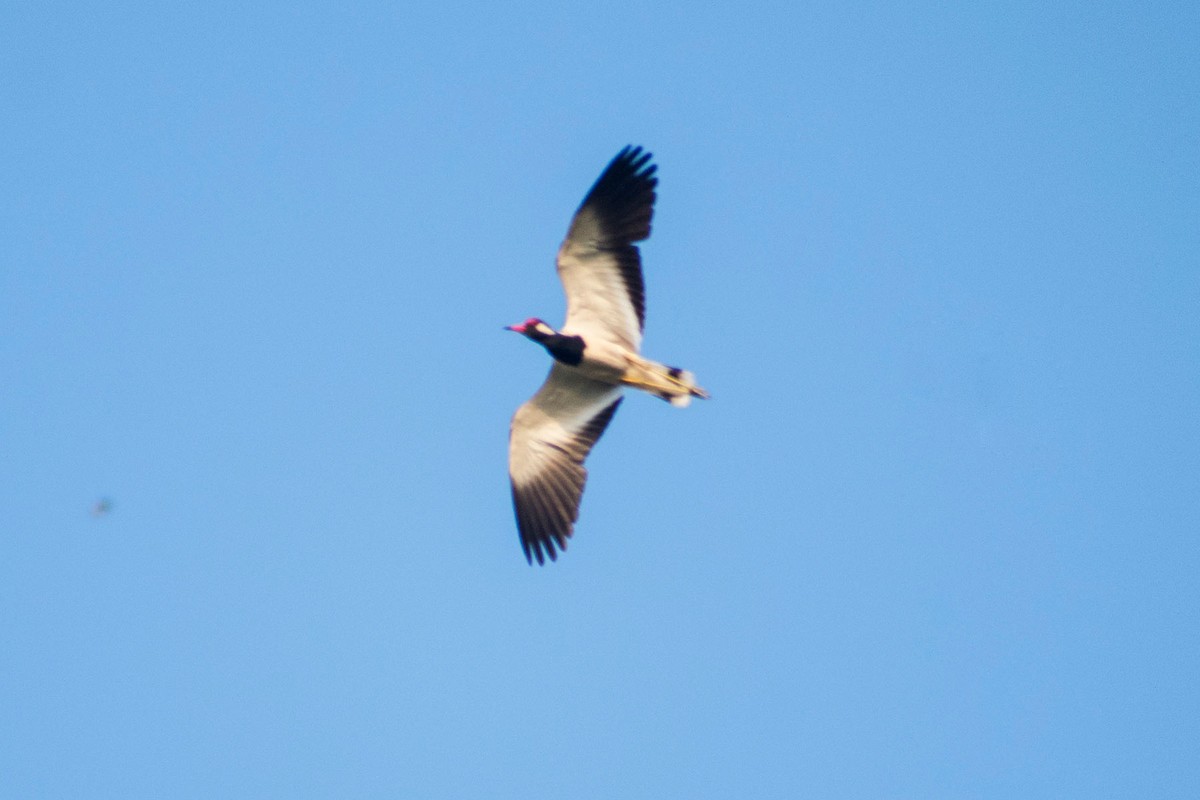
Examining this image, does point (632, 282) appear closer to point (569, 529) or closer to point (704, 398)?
point (704, 398)

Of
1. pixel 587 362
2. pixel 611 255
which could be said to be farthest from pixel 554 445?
pixel 611 255

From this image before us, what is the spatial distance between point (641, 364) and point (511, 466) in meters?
1.83

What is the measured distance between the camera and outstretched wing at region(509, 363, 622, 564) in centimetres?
1661

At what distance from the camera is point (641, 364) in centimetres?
1648

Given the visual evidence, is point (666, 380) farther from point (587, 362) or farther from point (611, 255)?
point (611, 255)

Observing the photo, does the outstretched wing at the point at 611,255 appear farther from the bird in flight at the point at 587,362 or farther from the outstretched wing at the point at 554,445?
the outstretched wing at the point at 554,445

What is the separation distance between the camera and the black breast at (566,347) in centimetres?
1638

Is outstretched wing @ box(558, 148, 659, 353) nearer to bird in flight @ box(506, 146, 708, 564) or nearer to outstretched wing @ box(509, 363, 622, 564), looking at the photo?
bird in flight @ box(506, 146, 708, 564)

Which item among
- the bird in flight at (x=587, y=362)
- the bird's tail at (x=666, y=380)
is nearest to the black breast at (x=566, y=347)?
the bird in flight at (x=587, y=362)

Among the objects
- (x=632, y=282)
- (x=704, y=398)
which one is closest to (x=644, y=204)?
A: (x=632, y=282)

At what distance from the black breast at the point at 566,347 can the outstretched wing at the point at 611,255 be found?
1.08 ft

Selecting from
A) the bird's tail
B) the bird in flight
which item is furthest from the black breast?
the bird's tail

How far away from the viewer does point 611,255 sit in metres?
16.4

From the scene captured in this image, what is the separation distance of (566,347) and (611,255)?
3.33 ft
